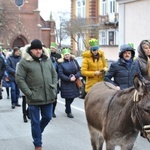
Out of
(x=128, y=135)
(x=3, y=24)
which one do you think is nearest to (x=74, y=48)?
(x=3, y=24)

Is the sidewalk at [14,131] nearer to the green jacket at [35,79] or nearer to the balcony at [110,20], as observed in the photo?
the green jacket at [35,79]

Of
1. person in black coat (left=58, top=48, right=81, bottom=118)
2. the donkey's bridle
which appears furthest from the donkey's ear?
person in black coat (left=58, top=48, right=81, bottom=118)

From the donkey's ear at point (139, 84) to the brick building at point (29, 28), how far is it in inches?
1941

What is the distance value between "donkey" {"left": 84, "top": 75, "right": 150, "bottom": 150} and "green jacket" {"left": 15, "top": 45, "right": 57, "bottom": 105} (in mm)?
1140

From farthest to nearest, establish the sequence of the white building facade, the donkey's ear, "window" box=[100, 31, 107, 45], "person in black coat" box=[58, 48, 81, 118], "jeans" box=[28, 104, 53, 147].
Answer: "window" box=[100, 31, 107, 45], the white building facade, "person in black coat" box=[58, 48, 81, 118], "jeans" box=[28, 104, 53, 147], the donkey's ear

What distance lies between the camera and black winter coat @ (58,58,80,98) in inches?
400

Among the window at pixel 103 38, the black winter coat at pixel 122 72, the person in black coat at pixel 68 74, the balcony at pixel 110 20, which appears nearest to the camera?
the black winter coat at pixel 122 72

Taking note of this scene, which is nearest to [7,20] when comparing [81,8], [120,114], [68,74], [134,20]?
[81,8]

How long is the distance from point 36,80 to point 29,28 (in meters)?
48.2

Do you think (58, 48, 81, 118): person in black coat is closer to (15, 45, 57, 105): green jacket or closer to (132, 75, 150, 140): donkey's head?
(15, 45, 57, 105): green jacket

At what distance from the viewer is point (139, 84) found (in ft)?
12.4

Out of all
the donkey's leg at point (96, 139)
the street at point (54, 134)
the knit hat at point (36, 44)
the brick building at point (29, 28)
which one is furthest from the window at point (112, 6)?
the donkey's leg at point (96, 139)

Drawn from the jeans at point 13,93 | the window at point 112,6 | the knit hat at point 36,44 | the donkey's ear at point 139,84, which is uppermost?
the window at point 112,6

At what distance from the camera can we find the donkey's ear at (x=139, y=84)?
3754 mm
